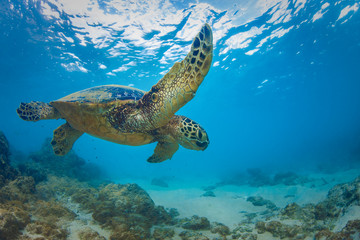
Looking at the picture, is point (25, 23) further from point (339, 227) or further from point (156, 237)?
point (339, 227)

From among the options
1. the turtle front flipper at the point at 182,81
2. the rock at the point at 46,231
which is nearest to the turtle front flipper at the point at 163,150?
the turtle front flipper at the point at 182,81

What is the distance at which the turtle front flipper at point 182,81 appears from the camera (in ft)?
8.98

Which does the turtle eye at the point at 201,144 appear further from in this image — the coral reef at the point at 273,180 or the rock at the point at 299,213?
the coral reef at the point at 273,180

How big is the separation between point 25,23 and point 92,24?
511 centimetres

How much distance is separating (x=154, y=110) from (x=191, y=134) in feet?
3.21

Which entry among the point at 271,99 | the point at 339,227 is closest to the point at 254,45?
the point at 339,227

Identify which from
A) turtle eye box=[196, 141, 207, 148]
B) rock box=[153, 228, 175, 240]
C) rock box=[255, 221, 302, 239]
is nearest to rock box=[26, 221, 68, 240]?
rock box=[153, 228, 175, 240]

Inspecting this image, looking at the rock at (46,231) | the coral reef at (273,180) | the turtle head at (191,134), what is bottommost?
the rock at (46,231)

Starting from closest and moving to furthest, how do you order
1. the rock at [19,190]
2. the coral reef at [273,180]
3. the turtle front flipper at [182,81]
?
1. the turtle front flipper at [182,81]
2. the rock at [19,190]
3. the coral reef at [273,180]

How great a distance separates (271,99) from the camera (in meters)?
40.1

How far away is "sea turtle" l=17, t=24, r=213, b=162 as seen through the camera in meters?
2.81

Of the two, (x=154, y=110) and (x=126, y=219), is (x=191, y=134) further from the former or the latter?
(x=126, y=219)

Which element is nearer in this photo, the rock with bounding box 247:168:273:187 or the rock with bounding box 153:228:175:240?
the rock with bounding box 153:228:175:240

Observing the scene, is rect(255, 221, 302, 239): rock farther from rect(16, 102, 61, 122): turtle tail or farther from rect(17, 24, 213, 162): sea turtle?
rect(16, 102, 61, 122): turtle tail
